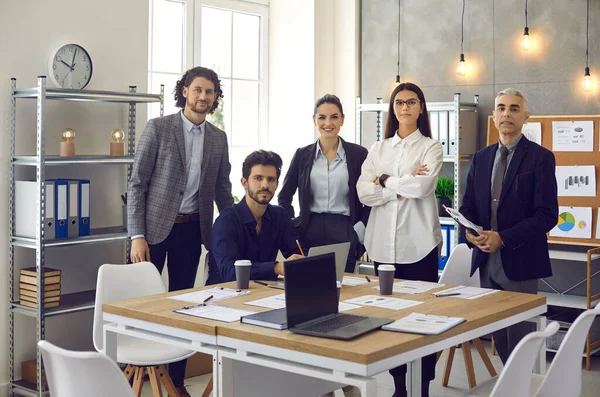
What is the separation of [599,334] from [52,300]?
139 inches

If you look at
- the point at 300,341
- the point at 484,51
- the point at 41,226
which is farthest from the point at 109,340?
the point at 484,51

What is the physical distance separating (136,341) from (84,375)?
131cm

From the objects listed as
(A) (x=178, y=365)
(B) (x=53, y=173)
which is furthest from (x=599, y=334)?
(B) (x=53, y=173)

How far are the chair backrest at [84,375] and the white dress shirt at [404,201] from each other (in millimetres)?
1780

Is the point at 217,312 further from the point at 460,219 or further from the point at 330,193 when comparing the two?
the point at 330,193

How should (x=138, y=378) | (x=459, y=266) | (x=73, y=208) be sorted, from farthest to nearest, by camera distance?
(x=73, y=208) < (x=459, y=266) < (x=138, y=378)

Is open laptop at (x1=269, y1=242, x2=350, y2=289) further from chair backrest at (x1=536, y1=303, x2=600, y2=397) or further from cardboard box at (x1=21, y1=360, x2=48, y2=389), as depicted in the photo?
cardboard box at (x1=21, y1=360, x2=48, y2=389)

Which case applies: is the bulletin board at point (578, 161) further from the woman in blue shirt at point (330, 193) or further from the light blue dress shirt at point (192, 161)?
the light blue dress shirt at point (192, 161)

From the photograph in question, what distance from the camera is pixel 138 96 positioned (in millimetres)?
4570

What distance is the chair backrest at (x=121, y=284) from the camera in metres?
3.51

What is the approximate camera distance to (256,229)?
3582 millimetres

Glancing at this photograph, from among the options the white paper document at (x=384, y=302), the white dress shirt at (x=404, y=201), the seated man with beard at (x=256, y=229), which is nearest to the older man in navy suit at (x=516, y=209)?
the white dress shirt at (x=404, y=201)

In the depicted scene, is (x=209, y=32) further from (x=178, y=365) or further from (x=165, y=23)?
(x=178, y=365)

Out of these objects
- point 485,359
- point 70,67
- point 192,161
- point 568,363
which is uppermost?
point 70,67
